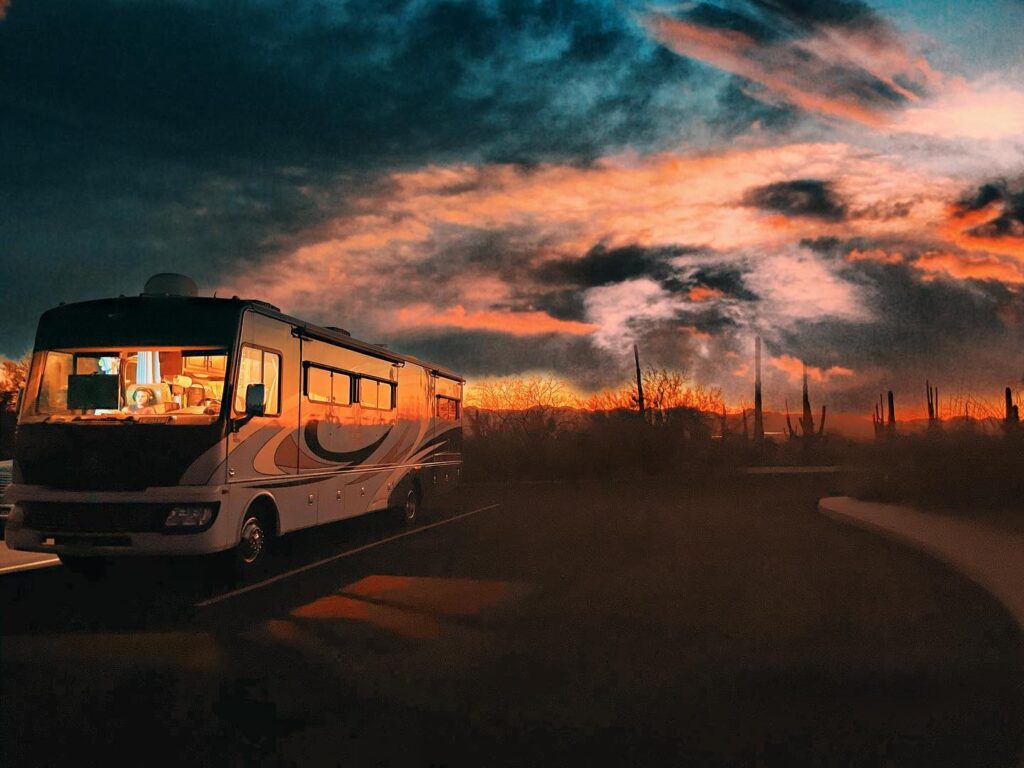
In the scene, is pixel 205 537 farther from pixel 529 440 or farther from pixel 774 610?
pixel 529 440

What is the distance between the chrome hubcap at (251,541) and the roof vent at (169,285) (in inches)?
138

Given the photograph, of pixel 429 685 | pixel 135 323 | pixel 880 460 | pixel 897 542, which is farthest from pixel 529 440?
pixel 429 685

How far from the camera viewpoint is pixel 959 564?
538 inches

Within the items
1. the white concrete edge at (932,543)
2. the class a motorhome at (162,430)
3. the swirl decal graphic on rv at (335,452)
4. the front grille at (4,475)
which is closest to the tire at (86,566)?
the class a motorhome at (162,430)

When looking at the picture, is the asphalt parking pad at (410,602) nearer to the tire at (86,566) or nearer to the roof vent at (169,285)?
the tire at (86,566)

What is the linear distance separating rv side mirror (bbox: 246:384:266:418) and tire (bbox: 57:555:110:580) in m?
2.81

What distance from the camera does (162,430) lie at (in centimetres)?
1103

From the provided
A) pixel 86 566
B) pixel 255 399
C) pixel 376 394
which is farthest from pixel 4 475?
pixel 255 399

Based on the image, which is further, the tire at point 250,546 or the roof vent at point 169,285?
the roof vent at point 169,285

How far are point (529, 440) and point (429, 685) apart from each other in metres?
52.8

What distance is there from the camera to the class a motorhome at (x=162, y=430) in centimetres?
1095

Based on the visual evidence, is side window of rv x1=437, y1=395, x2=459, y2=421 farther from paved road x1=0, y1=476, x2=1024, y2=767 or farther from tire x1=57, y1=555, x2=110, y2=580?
tire x1=57, y1=555, x2=110, y2=580

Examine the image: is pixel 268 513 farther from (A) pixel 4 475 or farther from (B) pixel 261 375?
(A) pixel 4 475

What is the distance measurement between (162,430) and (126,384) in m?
0.94
